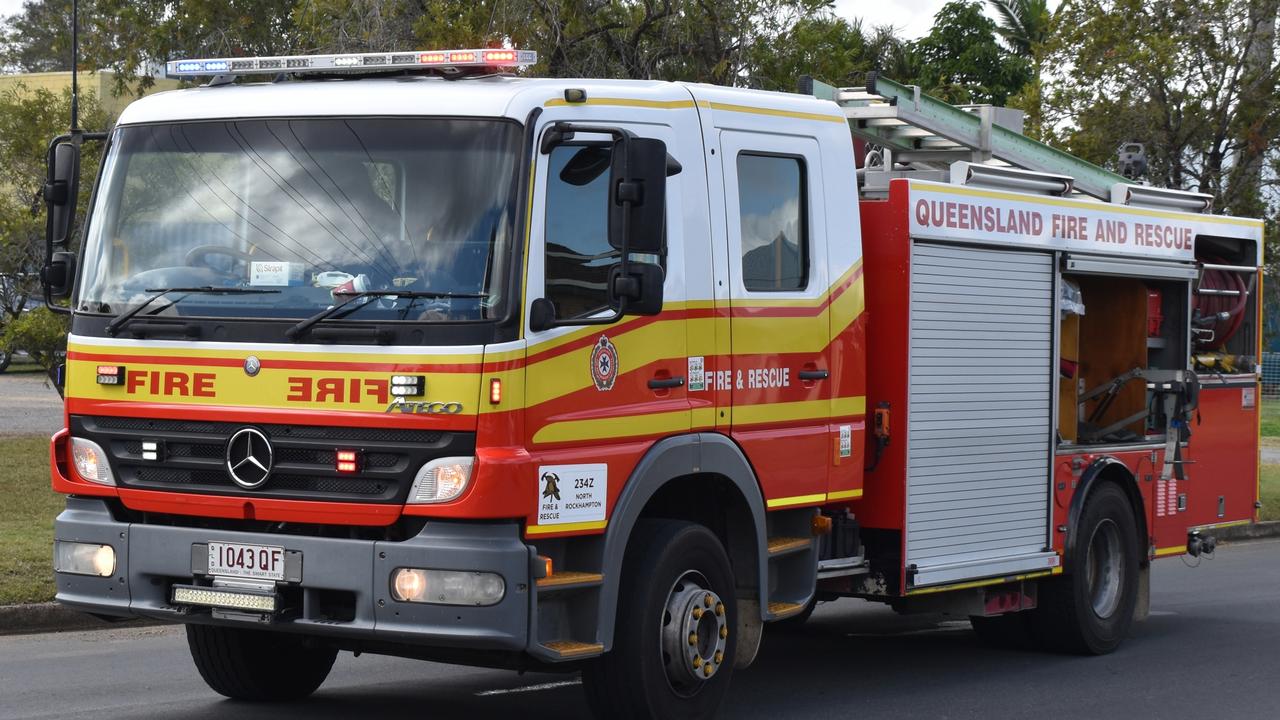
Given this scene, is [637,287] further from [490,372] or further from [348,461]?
[348,461]

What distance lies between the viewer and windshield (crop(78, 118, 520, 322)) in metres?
6.69

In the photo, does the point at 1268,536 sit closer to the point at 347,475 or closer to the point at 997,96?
the point at 347,475

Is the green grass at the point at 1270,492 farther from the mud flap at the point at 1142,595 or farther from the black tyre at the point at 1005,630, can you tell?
the black tyre at the point at 1005,630

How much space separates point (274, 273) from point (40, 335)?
38.9 ft

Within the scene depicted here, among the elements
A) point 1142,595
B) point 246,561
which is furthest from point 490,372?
point 1142,595

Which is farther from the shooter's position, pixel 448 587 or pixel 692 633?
pixel 692 633

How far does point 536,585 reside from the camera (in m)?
6.58

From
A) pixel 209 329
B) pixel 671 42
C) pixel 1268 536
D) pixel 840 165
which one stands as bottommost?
pixel 1268 536

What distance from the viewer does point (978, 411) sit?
9562 millimetres

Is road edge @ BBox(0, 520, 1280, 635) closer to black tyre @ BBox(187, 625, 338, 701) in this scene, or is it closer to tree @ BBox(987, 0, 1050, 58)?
black tyre @ BBox(187, 625, 338, 701)

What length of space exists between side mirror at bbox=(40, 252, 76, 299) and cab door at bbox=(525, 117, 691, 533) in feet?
6.97

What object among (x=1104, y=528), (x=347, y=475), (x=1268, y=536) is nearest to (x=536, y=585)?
(x=347, y=475)

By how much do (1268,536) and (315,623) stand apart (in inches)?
576

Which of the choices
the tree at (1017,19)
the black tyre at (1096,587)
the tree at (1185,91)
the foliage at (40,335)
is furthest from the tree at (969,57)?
the black tyre at (1096,587)
